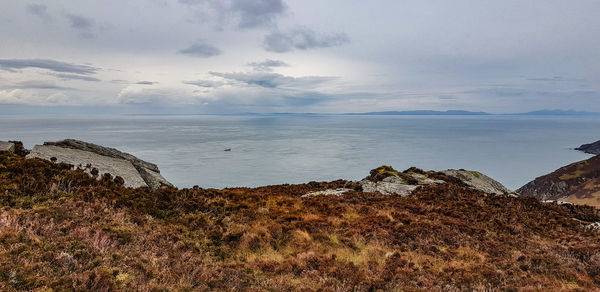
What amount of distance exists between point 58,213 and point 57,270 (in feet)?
11.8

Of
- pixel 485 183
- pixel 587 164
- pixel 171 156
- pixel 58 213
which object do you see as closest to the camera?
pixel 58 213

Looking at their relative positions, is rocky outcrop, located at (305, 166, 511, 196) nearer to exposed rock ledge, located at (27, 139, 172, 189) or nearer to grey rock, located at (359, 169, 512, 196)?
grey rock, located at (359, 169, 512, 196)

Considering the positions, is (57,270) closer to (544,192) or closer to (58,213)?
(58,213)

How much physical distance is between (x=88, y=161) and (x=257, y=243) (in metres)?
11.6

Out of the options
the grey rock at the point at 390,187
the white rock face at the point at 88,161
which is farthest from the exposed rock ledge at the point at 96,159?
the grey rock at the point at 390,187

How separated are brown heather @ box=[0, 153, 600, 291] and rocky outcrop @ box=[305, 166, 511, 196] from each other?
15.3 ft

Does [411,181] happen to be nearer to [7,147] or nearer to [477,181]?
[477,181]

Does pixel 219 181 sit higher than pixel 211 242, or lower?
lower

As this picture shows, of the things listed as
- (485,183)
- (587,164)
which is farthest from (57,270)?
(587,164)

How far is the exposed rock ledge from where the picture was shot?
14.9 metres

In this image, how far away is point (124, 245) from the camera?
8.57 m

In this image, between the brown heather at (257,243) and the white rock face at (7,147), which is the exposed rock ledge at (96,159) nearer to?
the white rock face at (7,147)

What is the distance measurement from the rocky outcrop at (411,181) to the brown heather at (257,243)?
4.66 m

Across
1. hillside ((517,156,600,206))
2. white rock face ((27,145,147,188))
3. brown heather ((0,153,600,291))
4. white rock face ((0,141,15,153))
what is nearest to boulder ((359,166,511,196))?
brown heather ((0,153,600,291))
